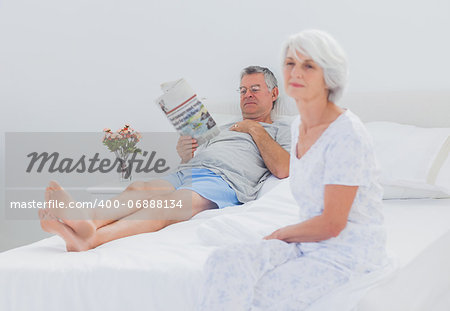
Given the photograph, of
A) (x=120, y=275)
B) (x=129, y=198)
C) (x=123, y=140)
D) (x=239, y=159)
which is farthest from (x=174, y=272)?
(x=123, y=140)

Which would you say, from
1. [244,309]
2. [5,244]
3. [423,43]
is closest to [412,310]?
[244,309]

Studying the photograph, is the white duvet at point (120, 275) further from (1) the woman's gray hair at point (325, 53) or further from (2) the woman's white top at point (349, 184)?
(1) the woman's gray hair at point (325, 53)

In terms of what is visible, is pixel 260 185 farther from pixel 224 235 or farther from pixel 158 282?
pixel 158 282

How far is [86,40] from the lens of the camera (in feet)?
10.7

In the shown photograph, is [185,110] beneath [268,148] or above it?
above

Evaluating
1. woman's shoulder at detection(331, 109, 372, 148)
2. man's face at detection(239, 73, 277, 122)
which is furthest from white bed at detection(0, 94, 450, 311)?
man's face at detection(239, 73, 277, 122)

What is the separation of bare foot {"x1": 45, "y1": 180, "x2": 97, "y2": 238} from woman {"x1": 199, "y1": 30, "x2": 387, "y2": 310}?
586mm

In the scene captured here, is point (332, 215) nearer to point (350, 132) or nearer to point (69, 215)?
point (350, 132)

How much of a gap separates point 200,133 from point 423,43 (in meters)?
1.12

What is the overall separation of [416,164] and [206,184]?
81cm

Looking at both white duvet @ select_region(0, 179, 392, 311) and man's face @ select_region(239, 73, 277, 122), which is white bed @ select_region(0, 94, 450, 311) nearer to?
white duvet @ select_region(0, 179, 392, 311)

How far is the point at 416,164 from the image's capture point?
222cm

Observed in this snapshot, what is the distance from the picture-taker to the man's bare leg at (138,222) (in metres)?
1.67

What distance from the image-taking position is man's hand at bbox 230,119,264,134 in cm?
264
